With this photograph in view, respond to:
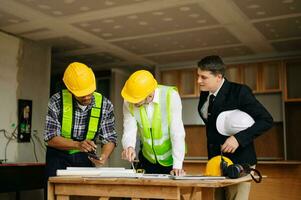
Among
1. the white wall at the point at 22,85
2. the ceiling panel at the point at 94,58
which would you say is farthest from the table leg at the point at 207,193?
the ceiling panel at the point at 94,58

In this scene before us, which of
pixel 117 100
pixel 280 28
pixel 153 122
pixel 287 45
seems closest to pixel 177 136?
pixel 153 122

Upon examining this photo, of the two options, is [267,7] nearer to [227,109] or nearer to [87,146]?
[227,109]

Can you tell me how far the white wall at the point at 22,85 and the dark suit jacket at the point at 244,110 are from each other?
3.44 meters

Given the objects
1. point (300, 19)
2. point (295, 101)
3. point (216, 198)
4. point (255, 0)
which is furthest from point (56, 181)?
point (295, 101)

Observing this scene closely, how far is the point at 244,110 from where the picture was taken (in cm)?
226

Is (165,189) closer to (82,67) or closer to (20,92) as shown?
(82,67)

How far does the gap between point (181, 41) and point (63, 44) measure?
1.73m

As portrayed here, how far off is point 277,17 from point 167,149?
2.85 m

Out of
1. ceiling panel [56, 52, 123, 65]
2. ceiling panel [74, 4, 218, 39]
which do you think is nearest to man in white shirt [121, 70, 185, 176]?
ceiling panel [74, 4, 218, 39]

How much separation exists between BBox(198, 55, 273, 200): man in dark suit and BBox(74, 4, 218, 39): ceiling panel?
202cm

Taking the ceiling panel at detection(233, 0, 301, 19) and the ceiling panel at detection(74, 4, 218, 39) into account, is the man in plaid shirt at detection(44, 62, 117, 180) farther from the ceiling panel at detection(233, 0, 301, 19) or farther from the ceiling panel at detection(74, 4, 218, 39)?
the ceiling panel at detection(233, 0, 301, 19)

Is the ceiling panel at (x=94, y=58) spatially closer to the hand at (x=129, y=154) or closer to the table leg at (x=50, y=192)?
the hand at (x=129, y=154)

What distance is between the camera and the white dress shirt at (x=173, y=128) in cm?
225

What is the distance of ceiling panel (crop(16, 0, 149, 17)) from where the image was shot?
4.04m
